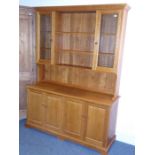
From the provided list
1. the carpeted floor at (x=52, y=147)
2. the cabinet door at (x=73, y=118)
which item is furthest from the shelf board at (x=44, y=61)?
the carpeted floor at (x=52, y=147)

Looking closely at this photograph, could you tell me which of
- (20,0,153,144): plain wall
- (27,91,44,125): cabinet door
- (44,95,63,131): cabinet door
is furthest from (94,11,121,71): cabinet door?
(27,91,44,125): cabinet door

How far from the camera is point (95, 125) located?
2557 mm

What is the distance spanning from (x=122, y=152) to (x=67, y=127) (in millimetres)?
885

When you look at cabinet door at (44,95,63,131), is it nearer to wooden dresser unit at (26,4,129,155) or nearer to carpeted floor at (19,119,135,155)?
wooden dresser unit at (26,4,129,155)

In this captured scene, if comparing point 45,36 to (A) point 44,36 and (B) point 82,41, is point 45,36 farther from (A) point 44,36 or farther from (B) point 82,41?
(B) point 82,41

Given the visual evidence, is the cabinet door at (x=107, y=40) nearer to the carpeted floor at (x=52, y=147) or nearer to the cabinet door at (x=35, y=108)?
the cabinet door at (x=35, y=108)

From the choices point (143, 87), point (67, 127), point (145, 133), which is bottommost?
point (67, 127)

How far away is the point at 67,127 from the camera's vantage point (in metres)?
2.80

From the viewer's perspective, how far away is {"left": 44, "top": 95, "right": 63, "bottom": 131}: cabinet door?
2.82 metres

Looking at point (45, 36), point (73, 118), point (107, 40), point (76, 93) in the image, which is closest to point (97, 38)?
point (107, 40)

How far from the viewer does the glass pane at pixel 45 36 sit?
3.04 metres

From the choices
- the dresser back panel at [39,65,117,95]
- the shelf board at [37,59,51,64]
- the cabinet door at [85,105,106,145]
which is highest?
→ the shelf board at [37,59,51,64]
